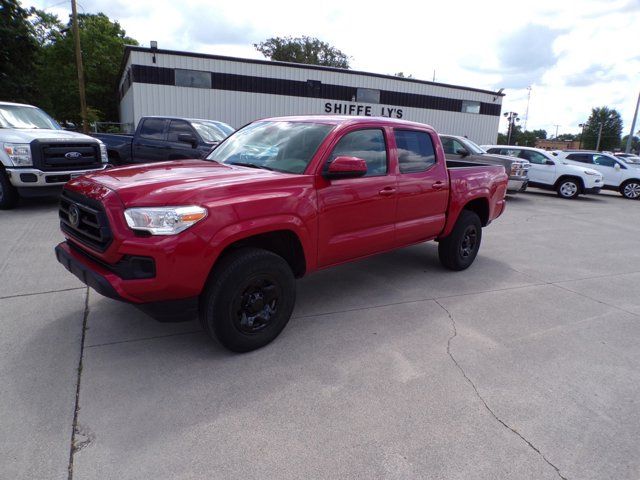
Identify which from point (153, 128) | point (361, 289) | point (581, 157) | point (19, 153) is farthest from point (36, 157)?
point (581, 157)

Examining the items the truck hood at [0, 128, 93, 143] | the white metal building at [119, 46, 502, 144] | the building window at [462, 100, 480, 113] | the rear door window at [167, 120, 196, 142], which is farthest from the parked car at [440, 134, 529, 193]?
the building window at [462, 100, 480, 113]


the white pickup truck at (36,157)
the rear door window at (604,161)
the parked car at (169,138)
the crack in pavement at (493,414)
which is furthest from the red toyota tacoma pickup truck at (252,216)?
the rear door window at (604,161)

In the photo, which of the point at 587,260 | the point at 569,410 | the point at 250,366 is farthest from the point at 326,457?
the point at 587,260

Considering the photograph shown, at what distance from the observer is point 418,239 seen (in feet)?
16.1

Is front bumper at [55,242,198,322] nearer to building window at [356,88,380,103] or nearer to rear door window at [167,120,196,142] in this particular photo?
rear door window at [167,120,196,142]

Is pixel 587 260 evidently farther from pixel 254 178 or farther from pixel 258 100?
pixel 258 100

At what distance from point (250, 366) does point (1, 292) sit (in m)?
2.96

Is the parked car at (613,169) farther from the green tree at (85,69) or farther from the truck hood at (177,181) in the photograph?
the green tree at (85,69)

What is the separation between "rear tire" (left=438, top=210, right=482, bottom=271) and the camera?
5.43 metres

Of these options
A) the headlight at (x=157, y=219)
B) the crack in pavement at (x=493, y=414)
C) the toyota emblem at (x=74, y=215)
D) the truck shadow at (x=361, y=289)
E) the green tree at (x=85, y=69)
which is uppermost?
the green tree at (x=85, y=69)

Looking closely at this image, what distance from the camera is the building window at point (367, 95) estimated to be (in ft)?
86.1

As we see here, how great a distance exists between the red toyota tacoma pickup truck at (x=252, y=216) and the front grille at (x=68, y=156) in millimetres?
5033

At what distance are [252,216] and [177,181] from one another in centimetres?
62

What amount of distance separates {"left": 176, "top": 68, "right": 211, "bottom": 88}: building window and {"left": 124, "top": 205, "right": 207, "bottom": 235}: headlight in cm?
2097
